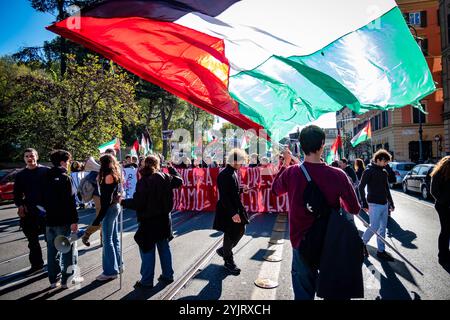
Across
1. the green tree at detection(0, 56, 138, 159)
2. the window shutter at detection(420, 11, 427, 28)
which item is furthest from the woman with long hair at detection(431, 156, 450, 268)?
the window shutter at detection(420, 11, 427, 28)

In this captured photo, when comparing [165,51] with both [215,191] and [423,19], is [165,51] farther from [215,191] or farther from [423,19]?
[423,19]

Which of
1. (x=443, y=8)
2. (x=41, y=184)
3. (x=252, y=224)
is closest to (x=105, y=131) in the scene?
(x=252, y=224)

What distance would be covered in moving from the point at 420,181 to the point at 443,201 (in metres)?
10.4

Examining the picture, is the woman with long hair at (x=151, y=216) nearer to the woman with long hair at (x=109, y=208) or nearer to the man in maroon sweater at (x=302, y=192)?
the woman with long hair at (x=109, y=208)

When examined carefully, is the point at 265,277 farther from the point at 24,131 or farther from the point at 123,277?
the point at 24,131

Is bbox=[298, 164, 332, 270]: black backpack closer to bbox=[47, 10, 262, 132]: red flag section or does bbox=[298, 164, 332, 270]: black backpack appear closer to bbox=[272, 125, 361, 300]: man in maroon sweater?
bbox=[272, 125, 361, 300]: man in maroon sweater

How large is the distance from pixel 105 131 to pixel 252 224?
12781 millimetres

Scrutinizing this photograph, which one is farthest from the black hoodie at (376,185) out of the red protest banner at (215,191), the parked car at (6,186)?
the parked car at (6,186)

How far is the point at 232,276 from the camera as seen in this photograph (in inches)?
184

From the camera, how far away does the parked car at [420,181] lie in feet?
42.8

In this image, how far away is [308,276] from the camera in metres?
2.79

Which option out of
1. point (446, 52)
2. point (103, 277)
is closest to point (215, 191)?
point (103, 277)

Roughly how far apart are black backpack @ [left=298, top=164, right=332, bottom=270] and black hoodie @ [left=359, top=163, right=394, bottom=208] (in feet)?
→ 11.1

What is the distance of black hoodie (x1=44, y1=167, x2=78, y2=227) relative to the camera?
430 centimetres
